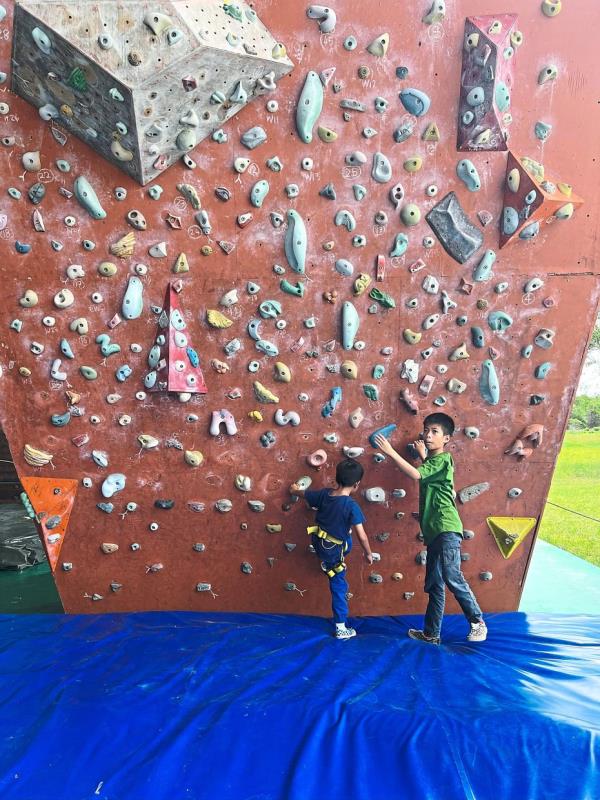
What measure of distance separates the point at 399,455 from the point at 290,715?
1.40 meters

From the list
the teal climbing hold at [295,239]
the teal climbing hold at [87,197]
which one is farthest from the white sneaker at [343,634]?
the teal climbing hold at [87,197]

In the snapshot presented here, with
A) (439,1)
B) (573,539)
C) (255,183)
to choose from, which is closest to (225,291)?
(255,183)

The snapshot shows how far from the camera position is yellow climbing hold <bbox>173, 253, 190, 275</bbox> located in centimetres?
279

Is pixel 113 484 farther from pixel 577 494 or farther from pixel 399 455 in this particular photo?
pixel 577 494

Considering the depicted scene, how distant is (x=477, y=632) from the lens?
2.81 m

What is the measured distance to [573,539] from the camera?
9.94 meters

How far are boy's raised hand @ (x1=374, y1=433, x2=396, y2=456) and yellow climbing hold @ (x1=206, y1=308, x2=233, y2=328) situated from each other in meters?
1.00

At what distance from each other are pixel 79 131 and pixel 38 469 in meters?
1.73

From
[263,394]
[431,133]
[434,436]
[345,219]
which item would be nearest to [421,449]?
[434,436]

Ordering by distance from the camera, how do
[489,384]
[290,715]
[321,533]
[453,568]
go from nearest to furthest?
1. [290,715]
2. [453,568]
3. [321,533]
4. [489,384]

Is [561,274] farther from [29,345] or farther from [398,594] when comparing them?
[29,345]

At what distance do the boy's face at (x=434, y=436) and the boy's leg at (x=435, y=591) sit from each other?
46 cm

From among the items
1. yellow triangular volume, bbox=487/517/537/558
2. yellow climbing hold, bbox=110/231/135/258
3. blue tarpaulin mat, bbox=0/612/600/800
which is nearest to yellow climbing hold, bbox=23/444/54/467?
blue tarpaulin mat, bbox=0/612/600/800

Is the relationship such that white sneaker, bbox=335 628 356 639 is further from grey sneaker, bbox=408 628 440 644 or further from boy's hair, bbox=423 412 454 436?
boy's hair, bbox=423 412 454 436
